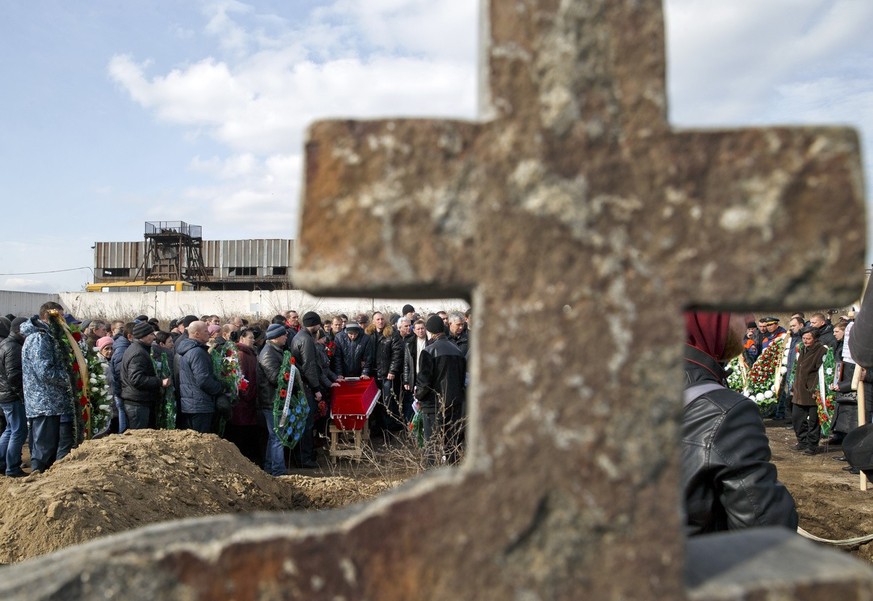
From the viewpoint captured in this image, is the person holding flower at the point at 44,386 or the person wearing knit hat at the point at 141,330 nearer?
the person holding flower at the point at 44,386

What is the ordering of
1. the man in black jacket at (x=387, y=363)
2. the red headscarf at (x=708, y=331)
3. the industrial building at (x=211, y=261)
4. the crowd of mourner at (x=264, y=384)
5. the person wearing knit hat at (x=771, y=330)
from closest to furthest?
the red headscarf at (x=708, y=331) < the crowd of mourner at (x=264, y=384) < the man in black jacket at (x=387, y=363) < the person wearing knit hat at (x=771, y=330) < the industrial building at (x=211, y=261)

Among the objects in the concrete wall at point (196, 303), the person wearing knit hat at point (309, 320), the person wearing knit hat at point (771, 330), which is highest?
the concrete wall at point (196, 303)

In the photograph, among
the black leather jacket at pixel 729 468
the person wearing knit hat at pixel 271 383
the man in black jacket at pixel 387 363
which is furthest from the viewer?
the man in black jacket at pixel 387 363

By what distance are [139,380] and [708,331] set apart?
6250 millimetres

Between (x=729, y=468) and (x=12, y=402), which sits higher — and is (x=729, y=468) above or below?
above

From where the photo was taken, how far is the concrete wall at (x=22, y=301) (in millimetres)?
30266

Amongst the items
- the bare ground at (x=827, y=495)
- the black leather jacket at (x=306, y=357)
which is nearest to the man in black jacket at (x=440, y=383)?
the black leather jacket at (x=306, y=357)

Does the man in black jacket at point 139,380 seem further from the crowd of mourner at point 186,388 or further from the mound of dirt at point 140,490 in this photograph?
the mound of dirt at point 140,490

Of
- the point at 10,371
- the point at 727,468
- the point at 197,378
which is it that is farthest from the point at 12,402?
the point at 727,468

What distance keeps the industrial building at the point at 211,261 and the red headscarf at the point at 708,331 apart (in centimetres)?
3573

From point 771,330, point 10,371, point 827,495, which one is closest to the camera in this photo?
point 10,371

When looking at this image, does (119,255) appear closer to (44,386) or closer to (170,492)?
(44,386)

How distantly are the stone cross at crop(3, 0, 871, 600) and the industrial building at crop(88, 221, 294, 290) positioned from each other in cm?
3666

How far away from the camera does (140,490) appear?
213 inches
